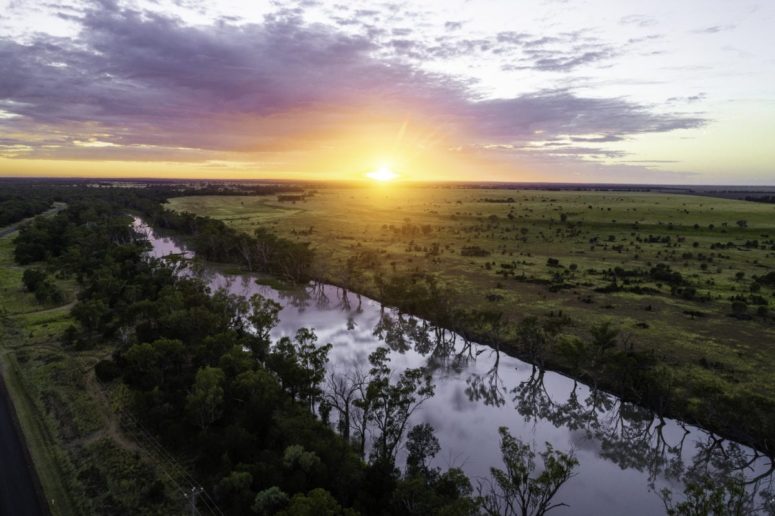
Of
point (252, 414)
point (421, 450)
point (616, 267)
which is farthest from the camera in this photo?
point (616, 267)

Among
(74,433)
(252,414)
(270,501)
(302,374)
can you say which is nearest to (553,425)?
(302,374)

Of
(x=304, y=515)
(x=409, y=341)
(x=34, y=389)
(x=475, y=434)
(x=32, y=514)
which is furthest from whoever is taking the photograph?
(x=409, y=341)

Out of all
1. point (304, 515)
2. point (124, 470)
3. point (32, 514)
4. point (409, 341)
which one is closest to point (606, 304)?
point (409, 341)

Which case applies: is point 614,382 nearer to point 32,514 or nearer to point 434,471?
point 434,471

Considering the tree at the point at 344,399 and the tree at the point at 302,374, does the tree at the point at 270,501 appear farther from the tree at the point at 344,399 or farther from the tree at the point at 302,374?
the tree at the point at 302,374

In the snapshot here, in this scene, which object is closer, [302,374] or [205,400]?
[205,400]

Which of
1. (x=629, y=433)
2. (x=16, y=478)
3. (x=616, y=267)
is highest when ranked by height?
(x=616, y=267)

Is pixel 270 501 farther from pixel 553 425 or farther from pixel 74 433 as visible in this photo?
pixel 553 425

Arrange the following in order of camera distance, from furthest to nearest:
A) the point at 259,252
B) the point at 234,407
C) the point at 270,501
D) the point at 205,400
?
the point at 259,252, the point at 234,407, the point at 205,400, the point at 270,501
